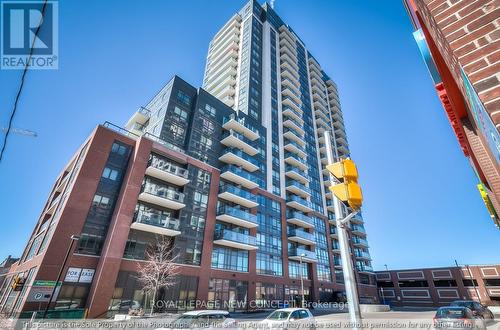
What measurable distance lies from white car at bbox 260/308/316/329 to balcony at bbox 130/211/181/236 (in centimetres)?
1503

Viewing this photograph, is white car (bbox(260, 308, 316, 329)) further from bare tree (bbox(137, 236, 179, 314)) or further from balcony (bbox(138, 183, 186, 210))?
balcony (bbox(138, 183, 186, 210))

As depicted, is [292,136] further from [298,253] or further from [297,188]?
[298,253]

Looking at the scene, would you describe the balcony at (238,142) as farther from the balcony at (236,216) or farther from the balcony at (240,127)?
the balcony at (236,216)

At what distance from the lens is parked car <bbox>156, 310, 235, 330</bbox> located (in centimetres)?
1165

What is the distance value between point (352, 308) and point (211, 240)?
28213 mm

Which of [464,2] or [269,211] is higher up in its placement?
[269,211]

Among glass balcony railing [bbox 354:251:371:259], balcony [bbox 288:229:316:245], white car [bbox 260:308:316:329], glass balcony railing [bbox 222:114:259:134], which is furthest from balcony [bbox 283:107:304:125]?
white car [bbox 260:308:316:329]

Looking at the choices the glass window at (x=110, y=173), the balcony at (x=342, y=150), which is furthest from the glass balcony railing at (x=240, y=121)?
the balcony at (x=342, y=150)

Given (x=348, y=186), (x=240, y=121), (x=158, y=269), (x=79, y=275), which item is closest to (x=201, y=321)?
(x=348, y=186)

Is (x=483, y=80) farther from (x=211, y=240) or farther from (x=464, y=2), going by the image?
(x=211, y=240)

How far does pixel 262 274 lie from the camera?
34.0 meters

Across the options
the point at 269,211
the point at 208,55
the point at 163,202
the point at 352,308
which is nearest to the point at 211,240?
the point at 163,202

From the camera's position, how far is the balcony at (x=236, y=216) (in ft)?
105

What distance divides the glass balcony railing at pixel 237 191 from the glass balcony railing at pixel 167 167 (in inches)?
236
